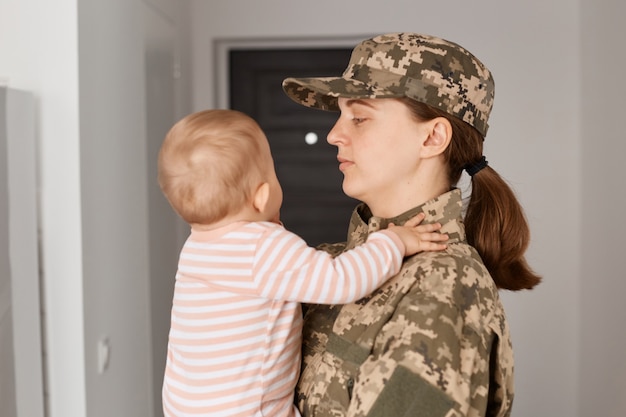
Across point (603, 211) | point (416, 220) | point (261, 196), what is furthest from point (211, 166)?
point (603, 211)

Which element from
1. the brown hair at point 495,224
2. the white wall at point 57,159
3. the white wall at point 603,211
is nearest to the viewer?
the brown hair at point 495,224

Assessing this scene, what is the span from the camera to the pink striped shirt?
52.6 inches

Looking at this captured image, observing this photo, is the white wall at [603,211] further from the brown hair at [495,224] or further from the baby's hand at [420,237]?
the baby's hand at [420,237]

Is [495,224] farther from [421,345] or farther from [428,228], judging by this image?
[421,345]

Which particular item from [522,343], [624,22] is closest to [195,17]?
[624,22]

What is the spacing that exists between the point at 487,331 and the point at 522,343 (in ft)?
9.74

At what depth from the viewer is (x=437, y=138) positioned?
1.45 meters

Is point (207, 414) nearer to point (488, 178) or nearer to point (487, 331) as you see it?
point (487, 331)

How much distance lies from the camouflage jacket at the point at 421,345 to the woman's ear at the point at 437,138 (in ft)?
0.28

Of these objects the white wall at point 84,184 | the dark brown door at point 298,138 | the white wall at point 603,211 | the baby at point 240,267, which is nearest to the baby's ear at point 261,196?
the baby at point 240,267

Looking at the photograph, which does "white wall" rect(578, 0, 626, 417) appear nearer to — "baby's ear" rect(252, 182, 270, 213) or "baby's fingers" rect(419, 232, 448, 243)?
"baby's fingers" rect(419, 232, 448, 243)

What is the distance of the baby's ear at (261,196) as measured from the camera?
1.43m

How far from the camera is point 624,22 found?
3.09 meters

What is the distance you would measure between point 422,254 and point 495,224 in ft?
0.81
